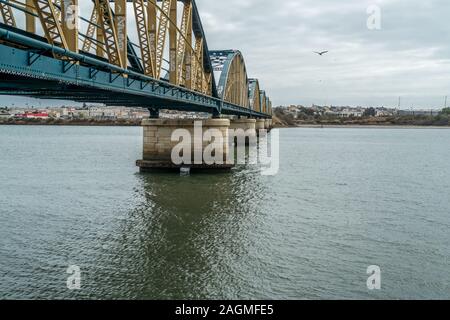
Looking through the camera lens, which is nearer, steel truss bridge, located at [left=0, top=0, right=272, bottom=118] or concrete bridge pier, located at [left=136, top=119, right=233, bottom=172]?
steel truss bridge, located at [left=0, top=0, right=272, bottom=118]

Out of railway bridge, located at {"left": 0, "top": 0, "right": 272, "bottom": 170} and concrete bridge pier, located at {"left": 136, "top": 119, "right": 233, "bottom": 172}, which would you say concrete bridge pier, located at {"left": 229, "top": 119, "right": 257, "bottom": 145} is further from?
concrete bridge pier, located at {"left": 136, "top": 119, "right": 233, "bottom": 172}

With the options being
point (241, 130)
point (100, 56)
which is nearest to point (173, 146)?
point (100, 56)

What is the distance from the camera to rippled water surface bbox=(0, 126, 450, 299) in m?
16.3

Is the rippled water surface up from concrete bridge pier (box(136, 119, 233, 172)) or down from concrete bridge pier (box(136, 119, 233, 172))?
down


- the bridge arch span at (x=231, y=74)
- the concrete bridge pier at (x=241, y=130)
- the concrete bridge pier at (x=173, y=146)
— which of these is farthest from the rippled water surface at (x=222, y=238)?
the concrete bridge pier at (x=241, y=130)

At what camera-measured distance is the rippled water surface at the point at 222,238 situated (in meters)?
16.3

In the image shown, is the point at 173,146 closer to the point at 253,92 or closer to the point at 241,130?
the point at 241,130

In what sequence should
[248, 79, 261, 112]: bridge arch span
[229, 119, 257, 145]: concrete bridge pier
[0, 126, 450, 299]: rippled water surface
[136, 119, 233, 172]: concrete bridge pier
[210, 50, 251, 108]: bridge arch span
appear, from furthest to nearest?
[248, 79, 261, 112]: bridge arch span
[229, 119, 257, 145]: concrete bridge pier
[210, 50, 251, 108]: bridge arch span
[136, 119, 233, 172]: concrete bridge pier
[0, 126, 450, 299]: rippled water surface

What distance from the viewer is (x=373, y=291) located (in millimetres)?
15898

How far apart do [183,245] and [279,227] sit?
6.17m

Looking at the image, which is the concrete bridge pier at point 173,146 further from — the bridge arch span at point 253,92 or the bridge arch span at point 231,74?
the bridge arch span at point 253,92

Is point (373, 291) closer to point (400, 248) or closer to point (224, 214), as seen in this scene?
point (400, 248)

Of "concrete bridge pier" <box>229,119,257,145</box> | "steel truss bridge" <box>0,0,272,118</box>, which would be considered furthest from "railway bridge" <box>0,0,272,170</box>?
"concrete bridge pier" <box>229,119,257,145</box>
